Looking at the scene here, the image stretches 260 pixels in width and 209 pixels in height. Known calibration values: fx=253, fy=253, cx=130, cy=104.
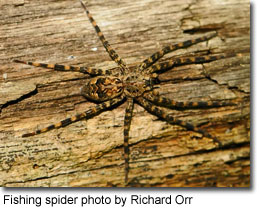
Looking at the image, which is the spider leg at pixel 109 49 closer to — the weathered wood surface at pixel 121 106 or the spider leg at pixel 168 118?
the weathered wood surface at pixel 121 106

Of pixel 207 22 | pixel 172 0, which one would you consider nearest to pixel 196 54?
pixel 207 22

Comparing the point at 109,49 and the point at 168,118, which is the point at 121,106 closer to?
the point at 168,118

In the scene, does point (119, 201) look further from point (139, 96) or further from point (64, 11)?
point (64, 11)

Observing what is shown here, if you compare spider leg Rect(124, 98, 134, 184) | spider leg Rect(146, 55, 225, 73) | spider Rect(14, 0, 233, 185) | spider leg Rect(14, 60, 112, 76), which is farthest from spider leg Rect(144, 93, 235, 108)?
spider leg Rect(14, 60, 112, 76)

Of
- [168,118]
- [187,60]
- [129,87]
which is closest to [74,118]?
[129,87]

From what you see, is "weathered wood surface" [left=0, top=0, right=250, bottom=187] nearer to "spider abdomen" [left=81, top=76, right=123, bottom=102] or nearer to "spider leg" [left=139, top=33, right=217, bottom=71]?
"spider leg" [left=139, top=33, right=217, bottom=71]
